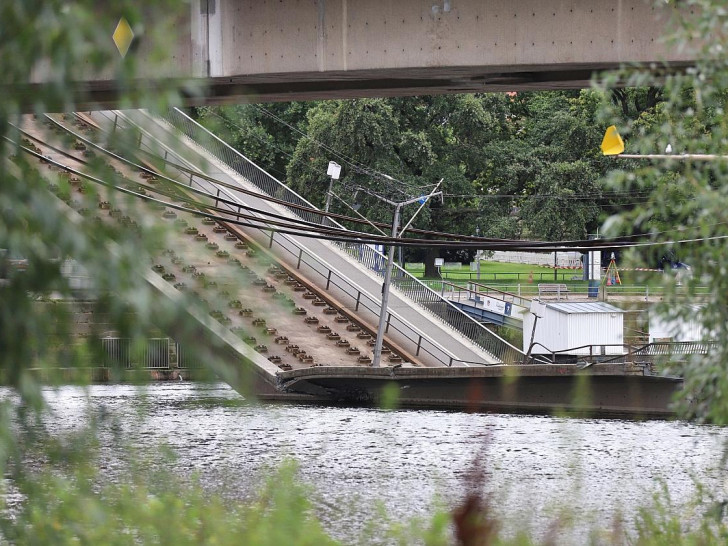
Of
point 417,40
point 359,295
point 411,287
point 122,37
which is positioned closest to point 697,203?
point 122,37

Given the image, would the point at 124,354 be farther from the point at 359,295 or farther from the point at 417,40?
the point at 359,295

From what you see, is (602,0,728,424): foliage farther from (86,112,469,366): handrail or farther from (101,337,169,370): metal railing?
(86,112,469,366): handrail

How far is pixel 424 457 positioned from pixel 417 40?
8.00m

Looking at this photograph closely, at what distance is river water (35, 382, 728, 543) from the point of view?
13797 mm

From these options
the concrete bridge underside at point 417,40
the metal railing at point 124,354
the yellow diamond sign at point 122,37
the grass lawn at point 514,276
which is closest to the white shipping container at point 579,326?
the grass lawn at point 514,276

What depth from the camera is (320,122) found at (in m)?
54.2

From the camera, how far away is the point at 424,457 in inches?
741

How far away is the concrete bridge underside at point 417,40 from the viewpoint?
1320 cm

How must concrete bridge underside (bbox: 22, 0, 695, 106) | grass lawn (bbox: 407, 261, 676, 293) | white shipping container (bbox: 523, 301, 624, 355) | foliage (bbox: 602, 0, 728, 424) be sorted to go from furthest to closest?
grass lawn (bbox: 407, 261, 676, 293)
white shipping container (bbox: 523, 301, 624, 355)
concrete bridge underside (bbox: 22, 0, 695, 106)
foliage (bbox: 602, 0, 728, 424)

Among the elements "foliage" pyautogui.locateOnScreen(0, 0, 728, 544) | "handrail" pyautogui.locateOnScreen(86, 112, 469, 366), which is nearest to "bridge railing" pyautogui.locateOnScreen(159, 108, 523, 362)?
"handrail" pyautogui.locateOnScreen(86, 112, 469, 366)

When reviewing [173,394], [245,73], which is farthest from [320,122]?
[245,73]

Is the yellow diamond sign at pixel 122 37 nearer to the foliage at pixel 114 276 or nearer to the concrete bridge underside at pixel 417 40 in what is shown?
the foliage at pixel 114 276

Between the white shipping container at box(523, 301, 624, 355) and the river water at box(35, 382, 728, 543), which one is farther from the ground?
the white shipping container at box(523, 301, 624, 355)

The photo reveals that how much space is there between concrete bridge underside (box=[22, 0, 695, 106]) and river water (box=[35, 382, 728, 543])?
4.47m
